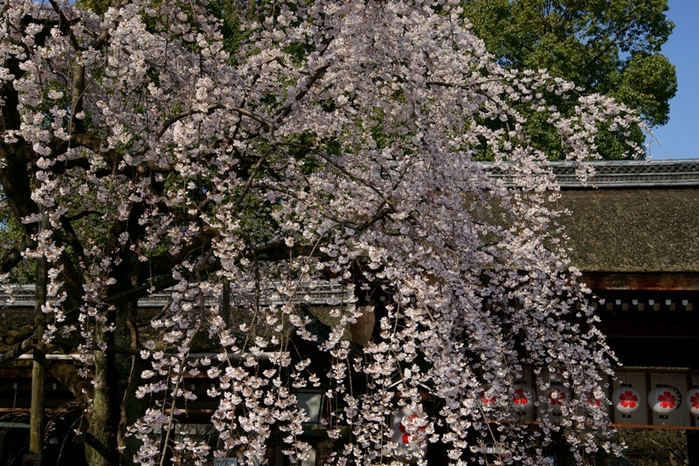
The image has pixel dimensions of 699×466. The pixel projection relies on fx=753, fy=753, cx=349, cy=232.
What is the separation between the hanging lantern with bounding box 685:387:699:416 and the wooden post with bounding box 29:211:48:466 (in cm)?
715

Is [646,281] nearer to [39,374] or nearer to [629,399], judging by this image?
[629,399]

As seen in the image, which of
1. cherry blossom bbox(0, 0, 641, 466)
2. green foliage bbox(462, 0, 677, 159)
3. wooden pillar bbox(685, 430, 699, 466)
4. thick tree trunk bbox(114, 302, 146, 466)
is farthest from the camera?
green foliage bbox(462, 0, 677, 159)

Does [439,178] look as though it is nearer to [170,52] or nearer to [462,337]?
[462,337]

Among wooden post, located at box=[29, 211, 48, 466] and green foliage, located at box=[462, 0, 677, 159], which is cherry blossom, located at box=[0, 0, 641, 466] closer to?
wooden post, located at box=[29, 211, 48, 466]

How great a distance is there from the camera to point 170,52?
722 cm

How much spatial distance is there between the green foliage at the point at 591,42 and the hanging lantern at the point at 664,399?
9.83 metres

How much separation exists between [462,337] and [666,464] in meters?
14.7

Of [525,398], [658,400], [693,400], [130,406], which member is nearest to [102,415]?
[130,406]

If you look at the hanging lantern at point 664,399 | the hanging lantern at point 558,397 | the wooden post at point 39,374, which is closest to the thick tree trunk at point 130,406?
the wooden post at point 39,374

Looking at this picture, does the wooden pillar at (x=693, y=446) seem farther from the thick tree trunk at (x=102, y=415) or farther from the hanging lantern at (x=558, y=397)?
the thick tree trunk at (x=102, y=415)

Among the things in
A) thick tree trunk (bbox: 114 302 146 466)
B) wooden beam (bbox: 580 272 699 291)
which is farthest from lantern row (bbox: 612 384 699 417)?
thick tree trunk (bbox: 114 302 146 466)

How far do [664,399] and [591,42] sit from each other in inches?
501

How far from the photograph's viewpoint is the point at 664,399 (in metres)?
8.99

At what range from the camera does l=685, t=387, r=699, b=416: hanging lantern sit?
891 cm
